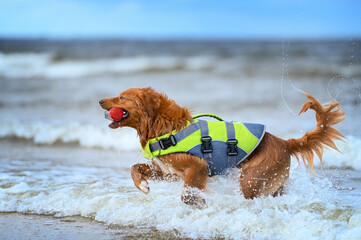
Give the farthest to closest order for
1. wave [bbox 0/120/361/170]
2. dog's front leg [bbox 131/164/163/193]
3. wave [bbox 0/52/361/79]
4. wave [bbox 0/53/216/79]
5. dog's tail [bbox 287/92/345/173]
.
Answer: wave [bbox 0/53/216/79] → wave [bbox 0/52/361/79] → wave [bbox 0/120/361/170] → dog's front leg [bbox 131/164/163/193] → dog's tail [bbox 287/92/345/173]

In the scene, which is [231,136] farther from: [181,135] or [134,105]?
[134,105]

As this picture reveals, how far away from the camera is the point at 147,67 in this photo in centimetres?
2189

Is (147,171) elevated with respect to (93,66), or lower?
lower

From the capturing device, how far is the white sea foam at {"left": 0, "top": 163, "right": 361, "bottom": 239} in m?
4.07

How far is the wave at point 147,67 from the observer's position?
58.1ft

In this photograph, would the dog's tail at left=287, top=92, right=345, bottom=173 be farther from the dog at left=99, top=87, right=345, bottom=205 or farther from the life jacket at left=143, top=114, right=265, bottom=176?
the life jacket at left=143, top=114, right=265, bottom=176

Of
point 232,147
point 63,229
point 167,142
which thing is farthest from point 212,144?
point 63,229

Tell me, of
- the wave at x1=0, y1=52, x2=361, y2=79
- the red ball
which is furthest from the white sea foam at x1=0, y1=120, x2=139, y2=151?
the wave at x1=0, y1=52, x2=361, y2=79

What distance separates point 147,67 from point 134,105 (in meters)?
17.9

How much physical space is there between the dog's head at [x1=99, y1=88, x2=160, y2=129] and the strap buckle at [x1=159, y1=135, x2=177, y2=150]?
0.86ft

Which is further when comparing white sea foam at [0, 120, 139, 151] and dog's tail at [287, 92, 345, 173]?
white sea foam at [0, 120, 139, 151]

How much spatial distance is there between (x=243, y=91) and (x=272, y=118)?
4260mm

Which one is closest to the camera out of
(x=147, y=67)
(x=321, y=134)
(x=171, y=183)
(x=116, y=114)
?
(x=116, y=114)

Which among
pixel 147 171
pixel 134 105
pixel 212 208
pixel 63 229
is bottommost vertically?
pixel 63 229
